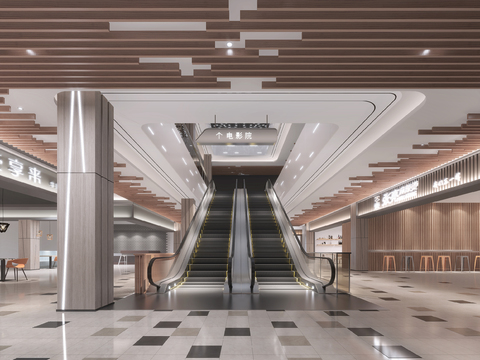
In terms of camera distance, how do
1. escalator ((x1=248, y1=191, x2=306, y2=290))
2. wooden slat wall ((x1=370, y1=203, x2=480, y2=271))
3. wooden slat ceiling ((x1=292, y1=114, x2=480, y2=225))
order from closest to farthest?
wooden slat ceiling ((x1=292, y1=114, x2=480, y2=225)) → escalator ((x1=248, y1=191, x2=306, y2=290)) → wooden slat wall ((x1=370, y1=203, x2=480, y2=271))

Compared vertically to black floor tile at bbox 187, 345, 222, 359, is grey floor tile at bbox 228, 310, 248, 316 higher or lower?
lower

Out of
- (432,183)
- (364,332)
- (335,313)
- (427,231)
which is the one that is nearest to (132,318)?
(335,313)

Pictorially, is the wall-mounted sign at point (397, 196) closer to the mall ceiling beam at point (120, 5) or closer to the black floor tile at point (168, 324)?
the black floor tile at point (168, 324)

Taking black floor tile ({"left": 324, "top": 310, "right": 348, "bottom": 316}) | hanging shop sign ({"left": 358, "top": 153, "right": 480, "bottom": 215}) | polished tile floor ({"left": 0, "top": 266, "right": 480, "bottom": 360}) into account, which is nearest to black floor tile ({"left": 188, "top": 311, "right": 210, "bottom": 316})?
polished tile floor ({"left": 0, "top": 266, "right": 480, "bottom": 360})

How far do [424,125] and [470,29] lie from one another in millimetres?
3347

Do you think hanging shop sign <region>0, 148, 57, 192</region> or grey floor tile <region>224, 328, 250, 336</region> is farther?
hanging shop sign <region>0, 148, 57, 192</region>

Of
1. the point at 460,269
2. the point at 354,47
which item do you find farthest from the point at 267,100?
the point at 460,269

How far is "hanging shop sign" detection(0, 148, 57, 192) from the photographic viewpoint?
29.4 ft

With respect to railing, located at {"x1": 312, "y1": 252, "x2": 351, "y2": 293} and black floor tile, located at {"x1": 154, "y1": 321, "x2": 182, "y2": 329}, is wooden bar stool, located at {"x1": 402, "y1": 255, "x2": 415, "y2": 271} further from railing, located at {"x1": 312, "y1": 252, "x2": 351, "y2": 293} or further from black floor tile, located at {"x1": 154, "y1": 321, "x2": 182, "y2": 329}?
black floor tile, located at {"x1": 154, "y1": 321, "x2": 182, "y2": 329}

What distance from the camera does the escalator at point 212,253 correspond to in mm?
8805

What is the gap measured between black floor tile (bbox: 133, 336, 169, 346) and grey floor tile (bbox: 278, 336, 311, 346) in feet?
3.90

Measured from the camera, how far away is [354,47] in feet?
14.5

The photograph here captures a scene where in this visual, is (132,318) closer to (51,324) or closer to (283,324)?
(51,324)

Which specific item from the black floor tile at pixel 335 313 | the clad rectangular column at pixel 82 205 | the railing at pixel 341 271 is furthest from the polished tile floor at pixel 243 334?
the railing at pixel 341 271
